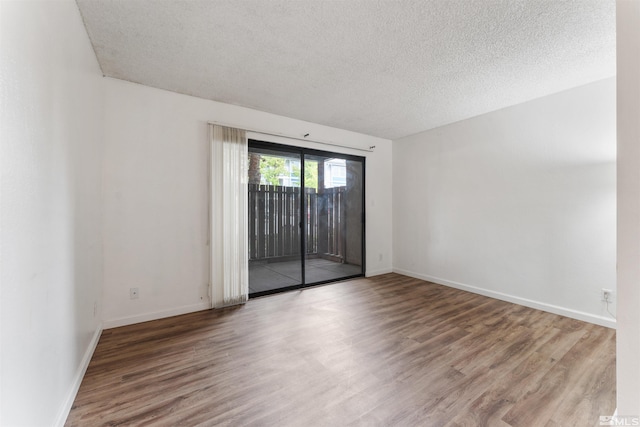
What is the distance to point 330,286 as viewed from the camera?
4.12 m

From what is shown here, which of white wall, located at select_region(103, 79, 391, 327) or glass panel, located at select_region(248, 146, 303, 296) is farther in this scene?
glass panel, located at select_region(248, 146, 303, 296)

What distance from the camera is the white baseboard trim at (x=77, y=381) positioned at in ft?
4.73

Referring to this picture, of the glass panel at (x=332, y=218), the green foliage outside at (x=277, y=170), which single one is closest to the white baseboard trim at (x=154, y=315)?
the glass panel at (x=332, y=218)

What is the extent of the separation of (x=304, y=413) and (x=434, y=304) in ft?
7.82

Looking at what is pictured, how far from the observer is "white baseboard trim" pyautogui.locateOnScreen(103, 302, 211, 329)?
266 cm

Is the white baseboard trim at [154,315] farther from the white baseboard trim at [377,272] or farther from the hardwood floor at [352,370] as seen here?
the white baseboard trim at [377,272]

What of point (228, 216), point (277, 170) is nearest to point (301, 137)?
point (277, 170)

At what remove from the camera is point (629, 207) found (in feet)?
3.53

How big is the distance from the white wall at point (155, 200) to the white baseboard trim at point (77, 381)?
45 centimetres

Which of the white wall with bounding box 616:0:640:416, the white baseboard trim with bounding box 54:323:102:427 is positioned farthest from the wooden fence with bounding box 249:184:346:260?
the white wall with bounding box 616:0:640:416

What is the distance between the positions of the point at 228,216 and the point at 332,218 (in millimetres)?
1920

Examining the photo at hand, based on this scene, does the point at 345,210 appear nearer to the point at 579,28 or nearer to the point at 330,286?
the point at 330,286

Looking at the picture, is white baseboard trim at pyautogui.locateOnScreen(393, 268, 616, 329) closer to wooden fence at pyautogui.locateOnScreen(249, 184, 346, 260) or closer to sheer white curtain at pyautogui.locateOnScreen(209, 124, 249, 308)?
wooden fence at pyautogui.locateOnScreen(249, 184, 346, 260)

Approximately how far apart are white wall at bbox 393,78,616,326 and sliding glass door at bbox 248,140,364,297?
119cm
